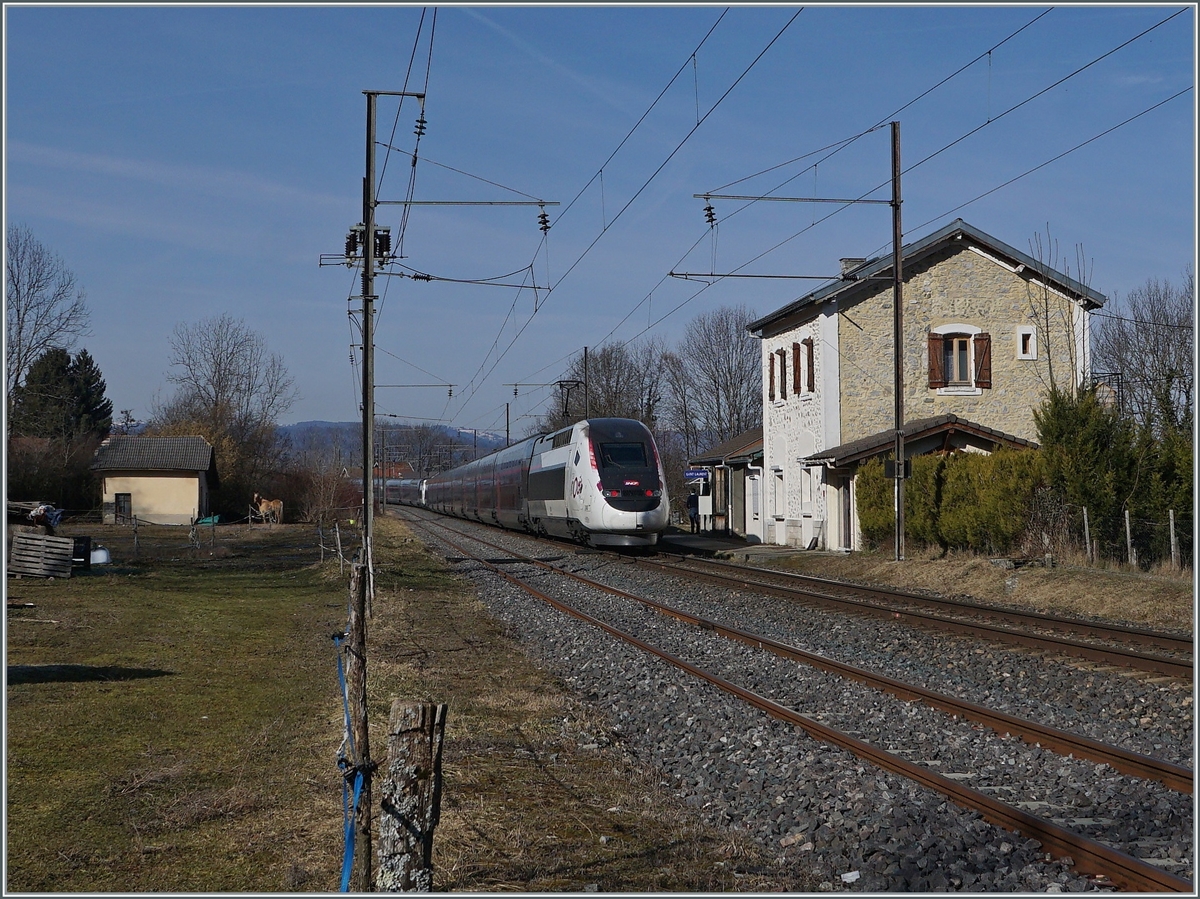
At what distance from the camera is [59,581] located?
2134cm

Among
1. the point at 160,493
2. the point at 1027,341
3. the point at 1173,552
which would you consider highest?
the point at 1027,341

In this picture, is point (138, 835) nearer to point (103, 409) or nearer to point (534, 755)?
point (534, 755)

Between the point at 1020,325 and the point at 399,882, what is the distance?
32284 millimetres

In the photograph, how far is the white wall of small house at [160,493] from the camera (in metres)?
56.4

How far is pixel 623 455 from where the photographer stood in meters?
29.7

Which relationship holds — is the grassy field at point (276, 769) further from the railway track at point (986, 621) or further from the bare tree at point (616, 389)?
the bare tree at point (616, 389)

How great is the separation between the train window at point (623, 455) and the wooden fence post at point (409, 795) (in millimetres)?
24721

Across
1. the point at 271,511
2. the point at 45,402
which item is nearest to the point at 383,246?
the point at 271,511

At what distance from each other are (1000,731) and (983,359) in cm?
2597

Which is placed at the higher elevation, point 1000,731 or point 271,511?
point 271,511

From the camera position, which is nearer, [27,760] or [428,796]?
[428,796]

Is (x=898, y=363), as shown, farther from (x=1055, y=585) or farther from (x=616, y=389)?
(x=616, y=389)

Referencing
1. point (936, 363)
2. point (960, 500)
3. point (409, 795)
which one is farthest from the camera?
point (936, 363)

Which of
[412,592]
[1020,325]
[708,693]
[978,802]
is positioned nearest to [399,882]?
[978,802]
